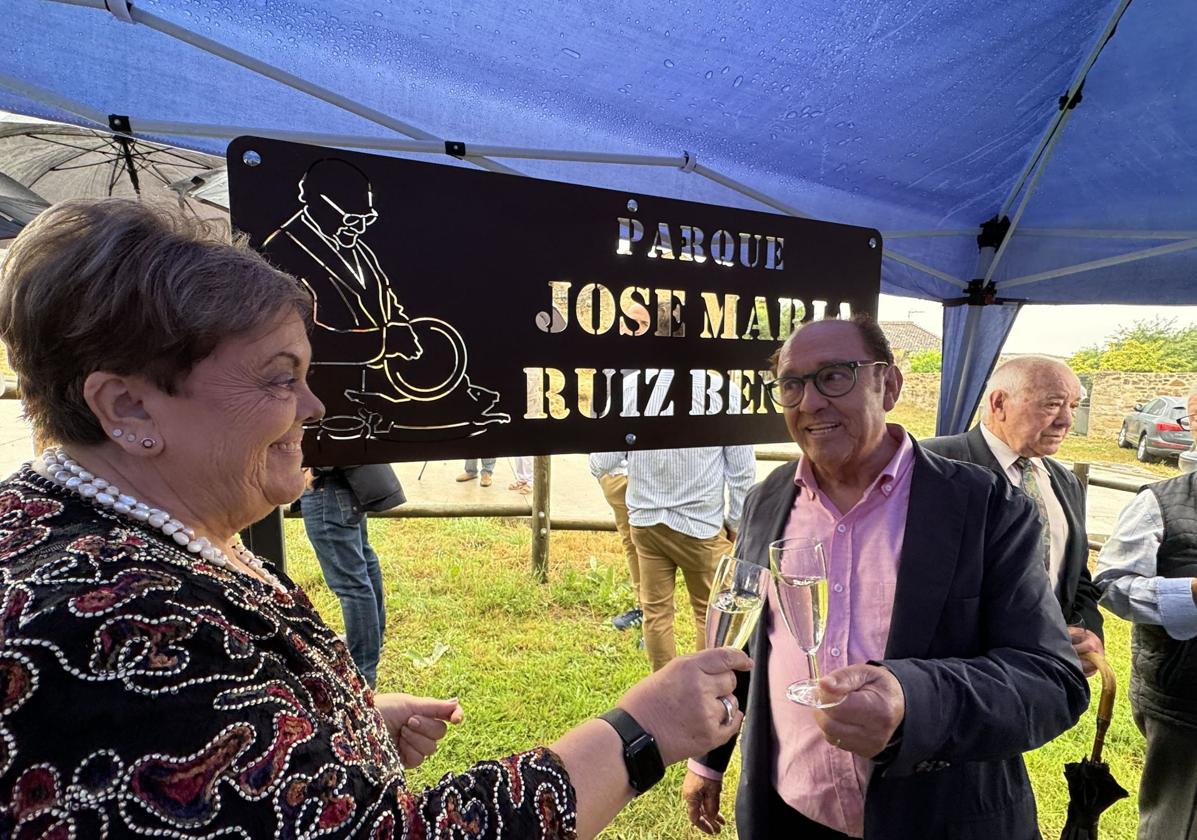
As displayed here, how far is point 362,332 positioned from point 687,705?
860mm

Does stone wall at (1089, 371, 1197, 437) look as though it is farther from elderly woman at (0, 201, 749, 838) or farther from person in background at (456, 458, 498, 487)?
elderly woman at (0, 201, 749, 838)

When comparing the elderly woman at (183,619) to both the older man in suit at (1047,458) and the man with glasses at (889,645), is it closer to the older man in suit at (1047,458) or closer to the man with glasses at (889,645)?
the man with glasses at (889,645)

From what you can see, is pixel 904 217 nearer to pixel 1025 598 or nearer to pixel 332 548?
pixel 1025 598

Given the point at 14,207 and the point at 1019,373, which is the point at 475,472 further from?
the point at 1019,373

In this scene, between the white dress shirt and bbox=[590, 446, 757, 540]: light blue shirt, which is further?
bbox=[590, 446, 757, 540]: light blue shirt

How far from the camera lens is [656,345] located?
1.44 m

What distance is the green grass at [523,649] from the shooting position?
10.0ft

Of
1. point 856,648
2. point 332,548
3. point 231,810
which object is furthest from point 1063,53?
point 332,548

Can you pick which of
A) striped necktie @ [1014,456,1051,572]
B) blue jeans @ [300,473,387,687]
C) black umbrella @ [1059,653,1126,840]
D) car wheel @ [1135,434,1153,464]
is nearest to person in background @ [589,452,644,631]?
blue jeans @ [300,473,387,687]

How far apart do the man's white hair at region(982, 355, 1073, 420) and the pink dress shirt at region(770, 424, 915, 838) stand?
1.41 metres

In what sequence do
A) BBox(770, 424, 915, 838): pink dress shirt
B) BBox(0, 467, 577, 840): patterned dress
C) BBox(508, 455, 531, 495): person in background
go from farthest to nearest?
BBox(508, 455, 531, 495): person in background < BBox(770, 424, 915, 838): pink dress shirt < BBox(0, 467, 577, 840): patterned dress

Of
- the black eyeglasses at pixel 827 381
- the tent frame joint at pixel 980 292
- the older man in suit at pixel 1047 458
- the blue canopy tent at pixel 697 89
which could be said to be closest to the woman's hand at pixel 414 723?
the black eyeglasses at pixel 827 381

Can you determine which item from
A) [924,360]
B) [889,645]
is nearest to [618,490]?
[889,645]

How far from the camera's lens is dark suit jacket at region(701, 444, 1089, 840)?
119cm
